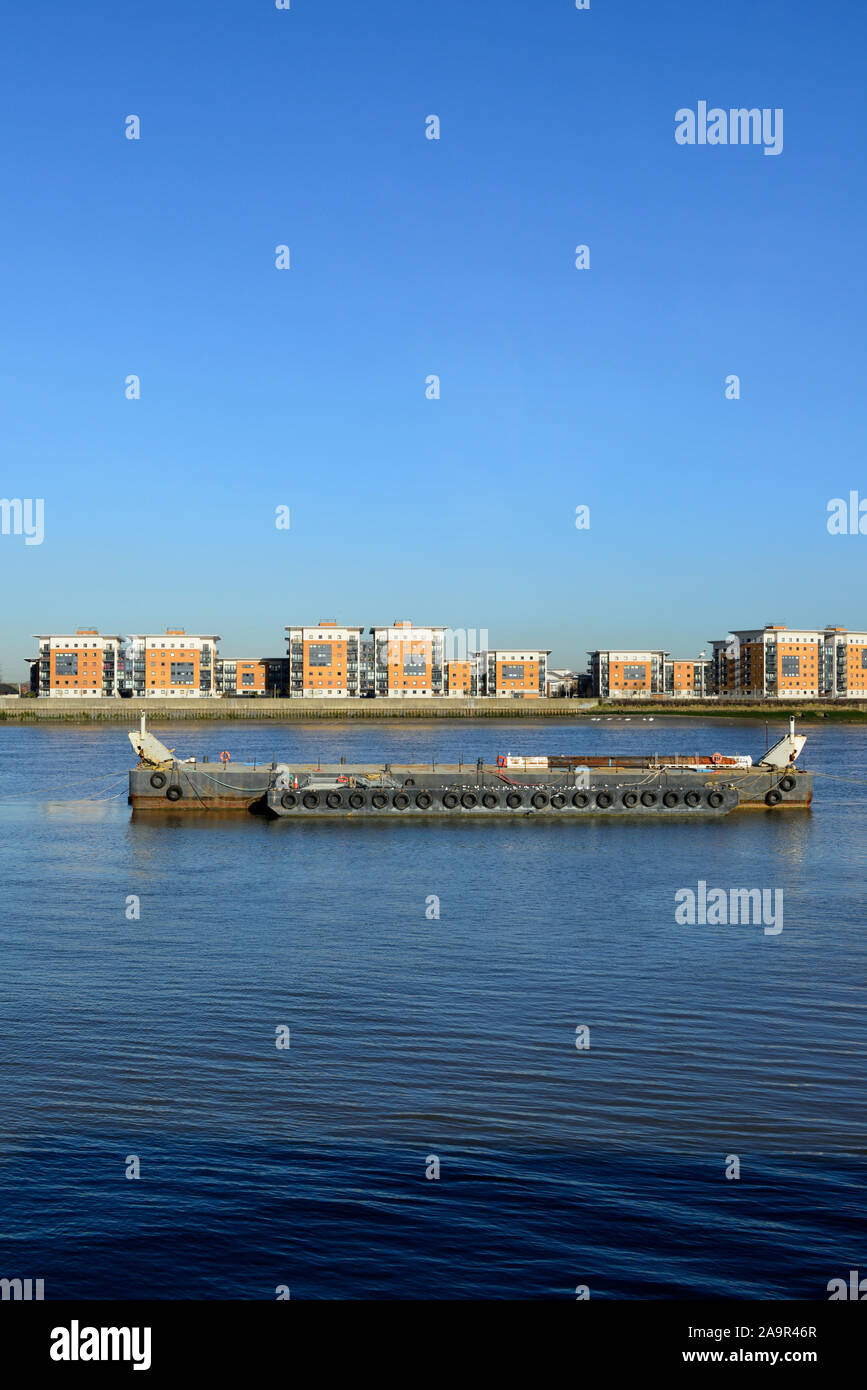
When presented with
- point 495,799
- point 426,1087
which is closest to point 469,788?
point 495,799

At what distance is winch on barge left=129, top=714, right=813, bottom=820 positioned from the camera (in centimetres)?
5559

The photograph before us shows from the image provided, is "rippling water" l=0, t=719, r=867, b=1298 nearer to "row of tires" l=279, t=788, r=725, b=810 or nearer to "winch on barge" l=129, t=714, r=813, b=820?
"row of tires" l=279, t=788, r=725, b=810

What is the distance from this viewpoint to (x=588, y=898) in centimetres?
3444

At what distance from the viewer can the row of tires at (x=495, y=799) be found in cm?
5538

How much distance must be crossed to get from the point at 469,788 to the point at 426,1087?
3960 centimetres

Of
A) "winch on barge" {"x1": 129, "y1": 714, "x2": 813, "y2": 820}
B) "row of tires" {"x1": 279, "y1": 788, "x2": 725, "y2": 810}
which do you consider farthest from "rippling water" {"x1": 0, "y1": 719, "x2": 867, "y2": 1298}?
"winch on barge" {"x1": 129, "y1": 714, "x2": 813, "y2": 820}

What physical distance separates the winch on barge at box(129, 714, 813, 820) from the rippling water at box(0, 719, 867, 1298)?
16666mm

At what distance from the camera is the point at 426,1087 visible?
1731 cm

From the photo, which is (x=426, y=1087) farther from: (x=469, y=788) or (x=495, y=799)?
(x=469, y=788)

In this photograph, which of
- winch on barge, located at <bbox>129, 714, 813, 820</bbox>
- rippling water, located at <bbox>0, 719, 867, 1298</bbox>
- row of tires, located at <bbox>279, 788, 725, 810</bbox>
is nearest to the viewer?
rippling water, located at <bbox>0, 719, 867, 1298</bbox>

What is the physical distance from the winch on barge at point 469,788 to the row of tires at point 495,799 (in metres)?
0.05

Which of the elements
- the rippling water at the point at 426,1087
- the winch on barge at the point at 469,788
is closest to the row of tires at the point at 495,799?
the winch on barge at the point at 469,788

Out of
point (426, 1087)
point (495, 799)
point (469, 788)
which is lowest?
point (426, 1087)
